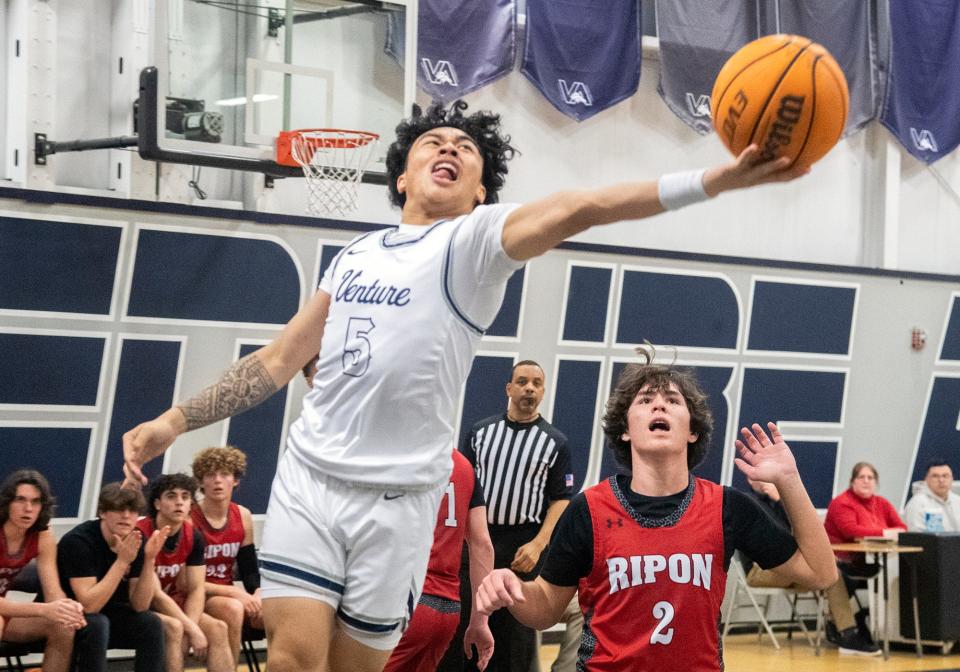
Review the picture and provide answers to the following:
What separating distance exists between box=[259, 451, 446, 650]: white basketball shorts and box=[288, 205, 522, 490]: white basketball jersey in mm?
65

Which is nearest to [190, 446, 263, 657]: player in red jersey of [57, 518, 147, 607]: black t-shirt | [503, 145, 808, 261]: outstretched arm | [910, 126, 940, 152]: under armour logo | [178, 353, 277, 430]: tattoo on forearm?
[57, 518, 147, 607]: black t-shirt

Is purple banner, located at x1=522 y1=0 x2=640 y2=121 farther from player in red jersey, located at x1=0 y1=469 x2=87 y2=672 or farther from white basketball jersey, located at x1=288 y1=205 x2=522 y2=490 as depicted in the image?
white basketball jersey, located at x1=288 y1=205 x2=522 y2=490

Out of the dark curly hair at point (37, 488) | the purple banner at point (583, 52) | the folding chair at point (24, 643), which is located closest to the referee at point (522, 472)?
the dark curly hair at point (37, 488)

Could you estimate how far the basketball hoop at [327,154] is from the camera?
903cm

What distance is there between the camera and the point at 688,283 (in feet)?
39.2

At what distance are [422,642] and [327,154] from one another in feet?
14.9

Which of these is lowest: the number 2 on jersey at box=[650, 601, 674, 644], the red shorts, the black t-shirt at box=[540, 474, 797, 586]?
the red shorts

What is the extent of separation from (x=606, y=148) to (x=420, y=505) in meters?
9.27

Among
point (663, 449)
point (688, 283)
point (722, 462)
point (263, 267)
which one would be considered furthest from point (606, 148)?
point (663, 449)

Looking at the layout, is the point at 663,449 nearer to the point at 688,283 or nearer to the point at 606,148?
the point at 688,283

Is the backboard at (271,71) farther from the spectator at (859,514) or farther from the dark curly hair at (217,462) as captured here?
the spectator at (859,514)

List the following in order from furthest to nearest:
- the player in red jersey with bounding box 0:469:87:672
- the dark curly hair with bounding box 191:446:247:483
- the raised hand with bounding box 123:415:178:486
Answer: the dark curly hair with bounding box 191:446:247:483 < the player in red jersey with bounding box 0:469:87:672 < the raised hand with bounding box 123:415:178:486

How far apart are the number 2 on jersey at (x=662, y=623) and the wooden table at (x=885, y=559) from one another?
7619 mm

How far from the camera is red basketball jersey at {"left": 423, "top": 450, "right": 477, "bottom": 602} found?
578 cm
